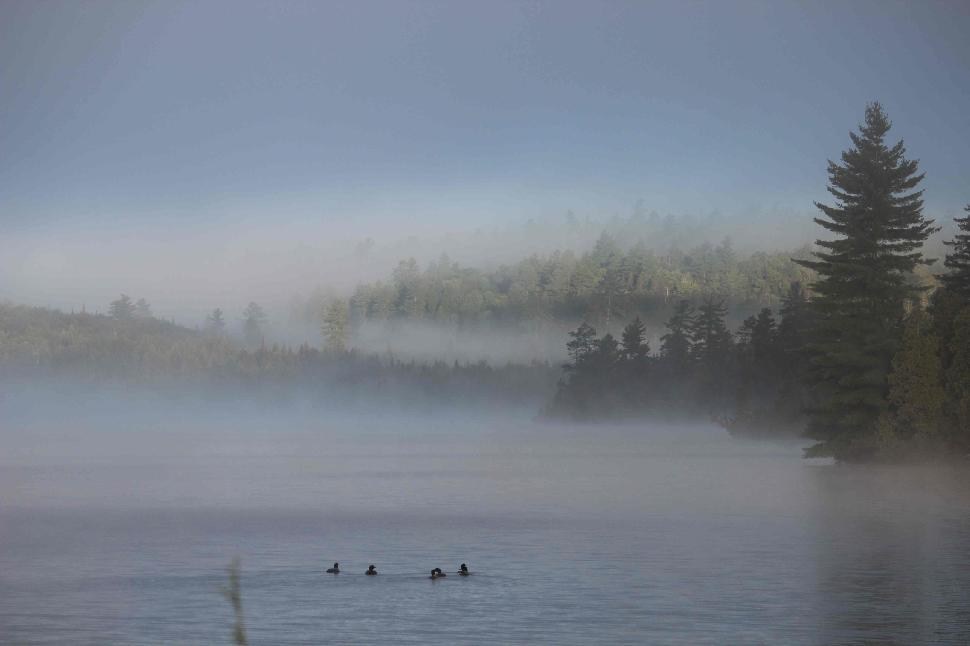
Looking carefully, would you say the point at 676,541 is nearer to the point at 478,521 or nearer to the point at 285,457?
the point at 478,521

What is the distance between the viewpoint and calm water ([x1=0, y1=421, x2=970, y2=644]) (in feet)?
102

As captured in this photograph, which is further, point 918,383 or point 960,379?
point 918,383

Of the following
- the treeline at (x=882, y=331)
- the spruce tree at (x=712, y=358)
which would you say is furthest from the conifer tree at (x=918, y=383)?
the spruce tree at (x=712, y=358)

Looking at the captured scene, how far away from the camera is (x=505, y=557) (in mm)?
44438

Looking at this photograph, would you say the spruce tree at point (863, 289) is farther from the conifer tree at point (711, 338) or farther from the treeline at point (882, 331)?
the conifer tree at point (711, 338)

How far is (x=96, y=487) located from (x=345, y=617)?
60667 mm

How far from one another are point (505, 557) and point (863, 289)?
5490 cm

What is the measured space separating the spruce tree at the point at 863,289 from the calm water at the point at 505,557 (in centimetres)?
405

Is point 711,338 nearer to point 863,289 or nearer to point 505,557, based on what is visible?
point 863,289

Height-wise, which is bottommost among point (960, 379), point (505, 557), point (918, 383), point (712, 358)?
point (505, 557)

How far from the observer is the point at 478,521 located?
58.3m

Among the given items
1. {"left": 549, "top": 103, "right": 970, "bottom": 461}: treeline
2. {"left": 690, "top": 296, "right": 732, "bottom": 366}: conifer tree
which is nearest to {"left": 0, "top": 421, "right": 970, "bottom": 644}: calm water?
{"left": 549, "top": 103, "right": 970, "bottom": 461}: treeline

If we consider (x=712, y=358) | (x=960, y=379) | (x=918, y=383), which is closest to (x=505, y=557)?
(x=918, y=383)

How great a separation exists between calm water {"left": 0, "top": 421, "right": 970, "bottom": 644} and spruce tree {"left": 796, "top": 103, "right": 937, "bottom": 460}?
13.3 feet
